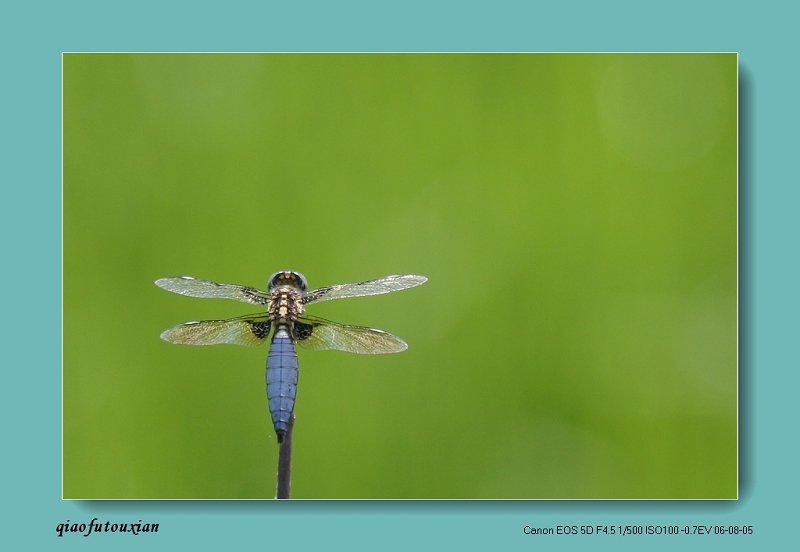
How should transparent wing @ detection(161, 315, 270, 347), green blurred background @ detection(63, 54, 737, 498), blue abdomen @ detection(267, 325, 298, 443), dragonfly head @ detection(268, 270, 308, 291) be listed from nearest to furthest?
blue abdomen @ detection(267, 325, 298, 443) < dragonfly head @ detection(268, 270, 308, 291) < transparent wing @ detection(161, 315, 270, 347) < green blurred background @ detection(63, 54, 737, 498)

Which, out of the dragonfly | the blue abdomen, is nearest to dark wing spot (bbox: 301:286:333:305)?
the dragonfly

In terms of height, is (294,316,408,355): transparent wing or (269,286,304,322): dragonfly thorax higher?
(269,286,304,322): dragonfly thorax

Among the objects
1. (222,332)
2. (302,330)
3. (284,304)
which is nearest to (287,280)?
(284,304)

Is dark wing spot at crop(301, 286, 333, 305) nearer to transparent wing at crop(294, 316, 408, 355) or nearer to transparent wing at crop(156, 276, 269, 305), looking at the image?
transparent wing at crop(294, 316, 408, 355)

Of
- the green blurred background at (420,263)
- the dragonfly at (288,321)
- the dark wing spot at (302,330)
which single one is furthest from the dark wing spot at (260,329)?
the green blurred background at (420,263)

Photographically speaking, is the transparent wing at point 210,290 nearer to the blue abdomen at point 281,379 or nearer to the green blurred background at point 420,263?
the blue abdomen at point 281,379

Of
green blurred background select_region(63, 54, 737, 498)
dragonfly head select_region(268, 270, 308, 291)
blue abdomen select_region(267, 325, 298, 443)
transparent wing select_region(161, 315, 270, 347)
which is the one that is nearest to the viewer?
blue abdomen select_region(267, 325, 298, 443)

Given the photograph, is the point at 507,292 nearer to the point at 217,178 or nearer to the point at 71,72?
the point at 217,178

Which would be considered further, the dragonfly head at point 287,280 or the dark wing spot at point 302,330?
the dark wing spot at point 302,330
